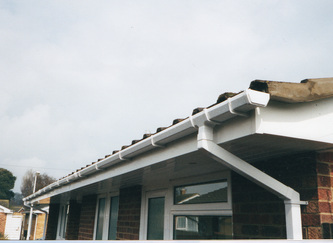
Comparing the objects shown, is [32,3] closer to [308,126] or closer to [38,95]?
[308,126]

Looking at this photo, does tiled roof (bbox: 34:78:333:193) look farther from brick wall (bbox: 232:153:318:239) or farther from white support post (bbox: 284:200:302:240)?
white support post (bbox: 284:200:302:240)

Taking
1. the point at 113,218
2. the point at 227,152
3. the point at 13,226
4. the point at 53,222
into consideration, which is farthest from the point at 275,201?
the point at 13,226

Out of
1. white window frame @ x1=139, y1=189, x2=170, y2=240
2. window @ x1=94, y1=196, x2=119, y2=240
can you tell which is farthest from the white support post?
window @ x1=94, y1=196, x2=119, y2=240

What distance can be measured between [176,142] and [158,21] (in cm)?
431

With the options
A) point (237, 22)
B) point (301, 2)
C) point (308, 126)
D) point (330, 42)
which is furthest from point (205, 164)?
point (330, 42)

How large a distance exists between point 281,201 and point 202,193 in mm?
1671

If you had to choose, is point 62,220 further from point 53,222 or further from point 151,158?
point 151,158

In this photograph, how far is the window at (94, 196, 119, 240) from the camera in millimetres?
8164

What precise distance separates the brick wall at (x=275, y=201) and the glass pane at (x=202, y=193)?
13.6 inches

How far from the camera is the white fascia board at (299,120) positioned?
2.39 meters

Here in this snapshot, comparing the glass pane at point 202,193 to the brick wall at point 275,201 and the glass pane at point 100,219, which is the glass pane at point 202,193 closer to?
the brick wall at point 275,201

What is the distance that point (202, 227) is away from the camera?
183 inches

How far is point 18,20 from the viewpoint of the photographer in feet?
18.0

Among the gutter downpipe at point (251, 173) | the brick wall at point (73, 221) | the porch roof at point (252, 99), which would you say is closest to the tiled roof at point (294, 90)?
the porch roof at point (252, 99)
